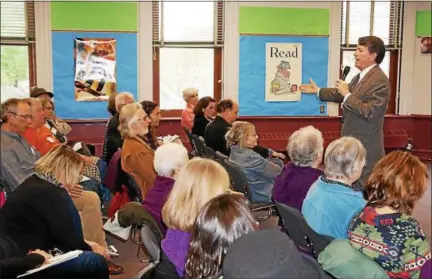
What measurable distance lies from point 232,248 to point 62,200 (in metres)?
1.53

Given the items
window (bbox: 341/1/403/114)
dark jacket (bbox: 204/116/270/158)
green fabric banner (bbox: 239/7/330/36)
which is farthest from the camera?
window (bbox: 341/1/403/114)

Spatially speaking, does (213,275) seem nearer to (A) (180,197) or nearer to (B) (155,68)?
(A) (180,197)

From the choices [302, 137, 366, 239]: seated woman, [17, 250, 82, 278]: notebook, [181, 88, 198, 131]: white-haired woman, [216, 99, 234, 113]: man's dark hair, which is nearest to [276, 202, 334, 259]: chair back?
[302, 137, 366, 239]: seated woman

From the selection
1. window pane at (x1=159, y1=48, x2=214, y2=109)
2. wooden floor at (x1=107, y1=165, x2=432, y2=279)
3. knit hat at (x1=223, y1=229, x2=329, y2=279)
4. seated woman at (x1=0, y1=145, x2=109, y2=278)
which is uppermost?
window pane at (x1=159, y1=48, x2=214, y2=109)

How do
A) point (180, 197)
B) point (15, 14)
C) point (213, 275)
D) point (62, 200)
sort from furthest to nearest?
point (15, 14) < point (62, 200) < point (180, 197) < point (213, 275)

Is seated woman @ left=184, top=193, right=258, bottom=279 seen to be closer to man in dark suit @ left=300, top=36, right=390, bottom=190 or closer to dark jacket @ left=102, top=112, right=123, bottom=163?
man in dark suit @ left=300, top=36, right=390, bottom=190

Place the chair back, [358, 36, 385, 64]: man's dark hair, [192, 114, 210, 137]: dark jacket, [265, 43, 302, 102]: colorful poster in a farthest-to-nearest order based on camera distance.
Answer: [265, 43, 302, 102]: colorful poster
[192, 114, 210, 137]: dark jacket
[358, 36, 385, 64]: man's dark hair
the chair back

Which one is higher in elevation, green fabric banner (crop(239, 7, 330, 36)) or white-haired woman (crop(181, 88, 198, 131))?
green fabric banner (crop(239, 7, 330, 36))

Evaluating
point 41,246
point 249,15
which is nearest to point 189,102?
point 249,15

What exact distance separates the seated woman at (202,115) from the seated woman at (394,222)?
11.4 ft

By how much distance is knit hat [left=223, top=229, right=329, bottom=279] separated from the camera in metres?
1.20

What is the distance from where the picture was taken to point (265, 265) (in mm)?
1195

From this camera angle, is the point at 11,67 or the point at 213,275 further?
the point at 11,67

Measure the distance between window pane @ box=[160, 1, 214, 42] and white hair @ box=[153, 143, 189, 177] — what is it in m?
4.86
